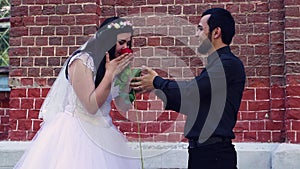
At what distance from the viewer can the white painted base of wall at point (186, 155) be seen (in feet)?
15.2

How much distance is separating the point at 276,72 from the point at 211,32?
5.19 feet

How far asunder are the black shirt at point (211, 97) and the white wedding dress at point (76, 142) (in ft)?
1.97

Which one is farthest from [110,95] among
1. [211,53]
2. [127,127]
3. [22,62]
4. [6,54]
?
[6,54]

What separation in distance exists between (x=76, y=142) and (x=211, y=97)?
1100mm

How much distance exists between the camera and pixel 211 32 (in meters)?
3.63

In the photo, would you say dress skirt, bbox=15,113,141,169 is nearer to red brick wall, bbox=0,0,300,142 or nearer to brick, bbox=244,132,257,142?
red brick wall, bbox=0,0,300,142

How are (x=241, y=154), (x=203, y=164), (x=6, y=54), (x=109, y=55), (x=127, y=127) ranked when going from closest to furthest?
(x=203, y=164) < (x=109, y=55) < (x=241, y=154) < (x=127, y=127) < (x=6, y=54)

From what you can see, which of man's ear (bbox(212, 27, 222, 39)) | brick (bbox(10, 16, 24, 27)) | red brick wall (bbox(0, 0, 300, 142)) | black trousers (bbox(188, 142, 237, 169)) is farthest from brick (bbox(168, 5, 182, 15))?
black trousers (bbox(188, 142, 237, 169))

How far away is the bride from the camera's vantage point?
3.65 m

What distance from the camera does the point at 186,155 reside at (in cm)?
493

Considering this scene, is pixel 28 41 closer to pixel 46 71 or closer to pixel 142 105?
pixel 46 71

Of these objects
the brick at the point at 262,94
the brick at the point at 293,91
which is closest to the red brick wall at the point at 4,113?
the brick at the point at 262,94

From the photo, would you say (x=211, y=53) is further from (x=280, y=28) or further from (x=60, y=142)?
(x=280, y=28)

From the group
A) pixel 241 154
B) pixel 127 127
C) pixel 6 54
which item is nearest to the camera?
pixel 241 154
